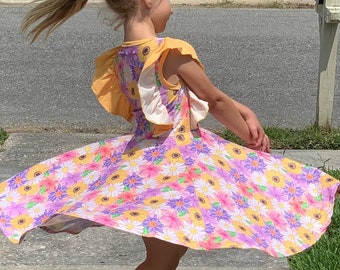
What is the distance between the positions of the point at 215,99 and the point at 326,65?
3.11m

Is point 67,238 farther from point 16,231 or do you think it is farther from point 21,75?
point 21,75

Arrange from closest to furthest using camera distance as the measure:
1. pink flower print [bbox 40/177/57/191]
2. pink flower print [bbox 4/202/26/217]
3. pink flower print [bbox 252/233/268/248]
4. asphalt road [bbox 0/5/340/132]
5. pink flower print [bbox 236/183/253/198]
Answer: pink flower print [bbox 252/233/268/248], pink flower print [bbox 236/183/253/198], pink flower print [bbox 4/202/26/217], pink flower print [bbox 40/177/57/191], asphalt road [bbox 0/5/340/132]

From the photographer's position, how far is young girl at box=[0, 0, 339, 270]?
9.38 ft

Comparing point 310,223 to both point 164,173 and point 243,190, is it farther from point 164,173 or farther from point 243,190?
Answer: point 164,173

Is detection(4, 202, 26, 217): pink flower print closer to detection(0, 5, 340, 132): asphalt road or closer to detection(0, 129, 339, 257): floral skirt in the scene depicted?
detection(0, 129, 339, 257): floral skirt

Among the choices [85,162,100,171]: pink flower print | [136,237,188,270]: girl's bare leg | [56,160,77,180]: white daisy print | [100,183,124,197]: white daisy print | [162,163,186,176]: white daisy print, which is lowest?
[136,237,188,270]: girl's bare leg

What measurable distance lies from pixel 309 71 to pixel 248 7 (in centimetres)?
370

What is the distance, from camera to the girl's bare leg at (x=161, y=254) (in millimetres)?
3092

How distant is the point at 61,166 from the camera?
3.28 m

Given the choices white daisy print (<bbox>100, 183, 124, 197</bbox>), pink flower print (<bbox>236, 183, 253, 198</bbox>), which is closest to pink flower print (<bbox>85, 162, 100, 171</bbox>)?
white daisy print (<bbox>100, 183, 124, 197</bbox>)

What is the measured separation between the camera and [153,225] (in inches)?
107

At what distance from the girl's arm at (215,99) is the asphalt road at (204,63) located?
3.09 m

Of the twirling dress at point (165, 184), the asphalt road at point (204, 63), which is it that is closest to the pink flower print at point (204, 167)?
the twirling dress at point (165, 184)

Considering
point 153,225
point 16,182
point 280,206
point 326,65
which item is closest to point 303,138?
point 326,65
